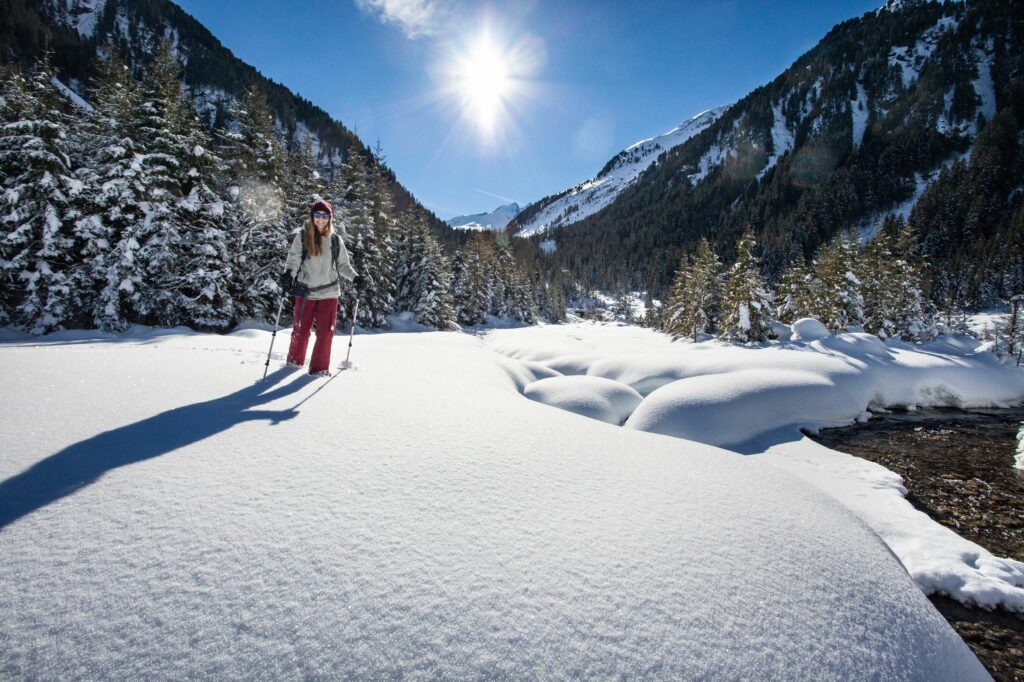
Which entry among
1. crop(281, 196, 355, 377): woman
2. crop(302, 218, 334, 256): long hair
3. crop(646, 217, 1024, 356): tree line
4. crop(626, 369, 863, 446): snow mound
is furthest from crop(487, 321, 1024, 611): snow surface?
crop(646, 217, 1024, 356): tree line

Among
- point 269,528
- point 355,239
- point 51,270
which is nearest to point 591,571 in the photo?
point 269,528

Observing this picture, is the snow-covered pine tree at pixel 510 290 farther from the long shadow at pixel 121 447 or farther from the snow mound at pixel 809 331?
the long shadow at pixel 121 447

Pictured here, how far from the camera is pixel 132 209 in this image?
48.5 feet

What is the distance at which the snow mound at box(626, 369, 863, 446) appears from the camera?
6.64 meters

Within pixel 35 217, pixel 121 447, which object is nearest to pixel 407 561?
pixel 121 447

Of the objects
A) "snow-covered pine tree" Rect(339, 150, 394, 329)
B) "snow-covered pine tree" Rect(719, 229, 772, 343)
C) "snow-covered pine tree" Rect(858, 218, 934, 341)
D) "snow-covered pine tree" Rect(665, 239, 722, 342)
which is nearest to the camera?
"snow-covered pine tree" Rect(719, 229, 772, 343)

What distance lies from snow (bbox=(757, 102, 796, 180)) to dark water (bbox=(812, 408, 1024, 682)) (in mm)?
183970

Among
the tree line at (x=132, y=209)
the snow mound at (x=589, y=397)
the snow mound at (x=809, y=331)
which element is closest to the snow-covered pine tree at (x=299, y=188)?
the tree line at (x=132, y=209)

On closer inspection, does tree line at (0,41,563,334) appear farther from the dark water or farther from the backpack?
the dark water

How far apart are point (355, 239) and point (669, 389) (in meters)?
22.8

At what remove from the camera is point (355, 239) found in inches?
977

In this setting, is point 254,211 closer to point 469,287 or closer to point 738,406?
point 738,406

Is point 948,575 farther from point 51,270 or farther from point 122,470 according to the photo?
point 51,270

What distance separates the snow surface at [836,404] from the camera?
140 inches
